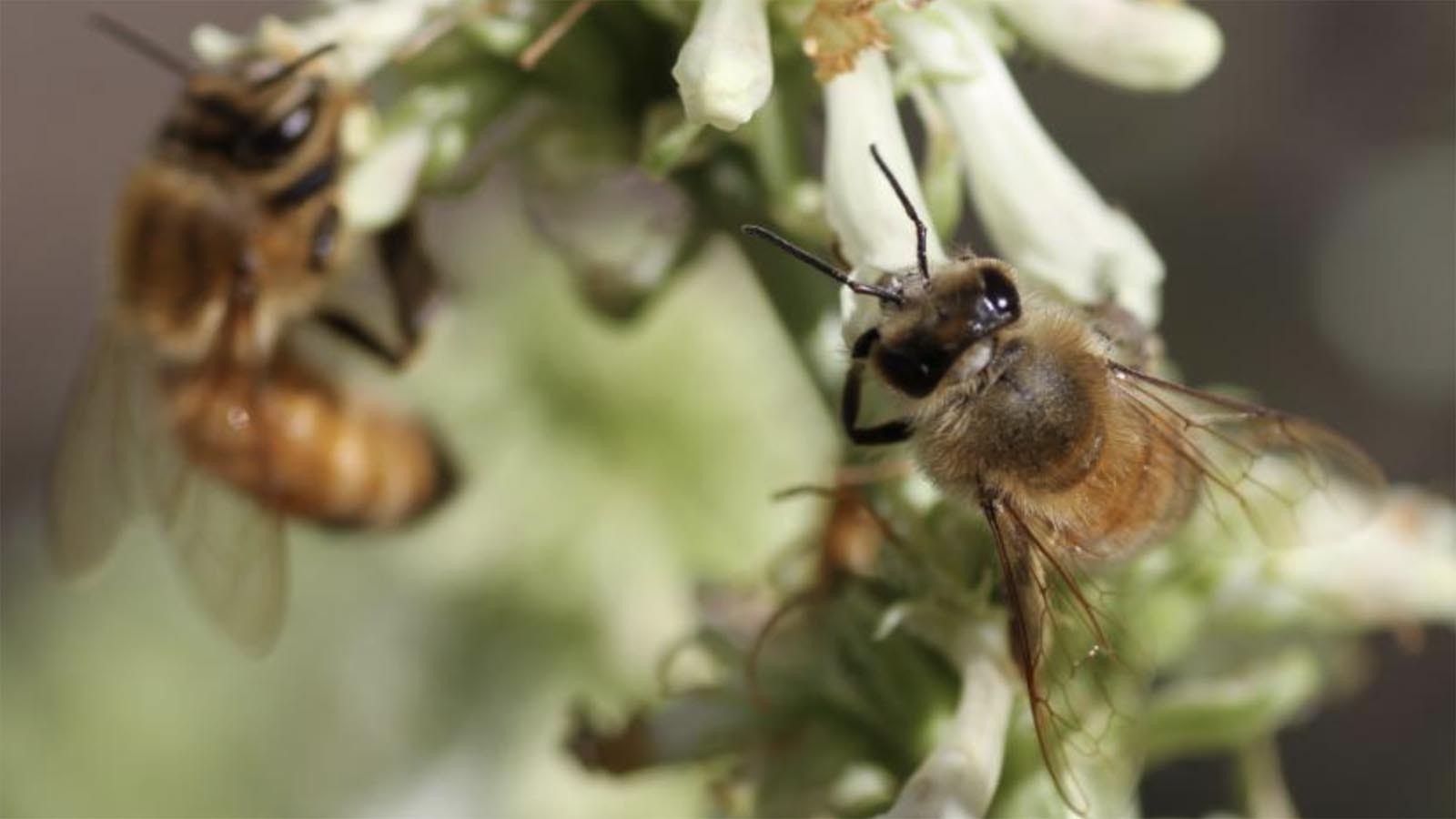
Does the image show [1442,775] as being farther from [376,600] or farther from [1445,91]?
[376,600]

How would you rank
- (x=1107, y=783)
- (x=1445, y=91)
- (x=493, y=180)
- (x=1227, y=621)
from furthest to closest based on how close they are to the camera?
(x=1445, y=91) → (x=493, y=180) → (x=1227, y=621) → (x=1107, y=783)

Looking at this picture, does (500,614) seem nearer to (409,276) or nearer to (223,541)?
(223,541)

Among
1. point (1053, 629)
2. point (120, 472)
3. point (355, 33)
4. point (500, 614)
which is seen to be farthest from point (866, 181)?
point (500, 614)

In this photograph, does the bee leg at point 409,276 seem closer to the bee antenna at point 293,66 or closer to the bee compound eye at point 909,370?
the bee antenna at point 293,66

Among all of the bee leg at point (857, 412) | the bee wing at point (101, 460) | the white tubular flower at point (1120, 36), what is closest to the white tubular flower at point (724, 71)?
the bee leg at point (857, 412)

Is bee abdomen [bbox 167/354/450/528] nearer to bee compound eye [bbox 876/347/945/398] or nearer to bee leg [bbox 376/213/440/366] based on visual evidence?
bee leg [bbox 376/213/440/366]

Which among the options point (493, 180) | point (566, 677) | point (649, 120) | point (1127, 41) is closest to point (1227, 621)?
point (1127, 41)
